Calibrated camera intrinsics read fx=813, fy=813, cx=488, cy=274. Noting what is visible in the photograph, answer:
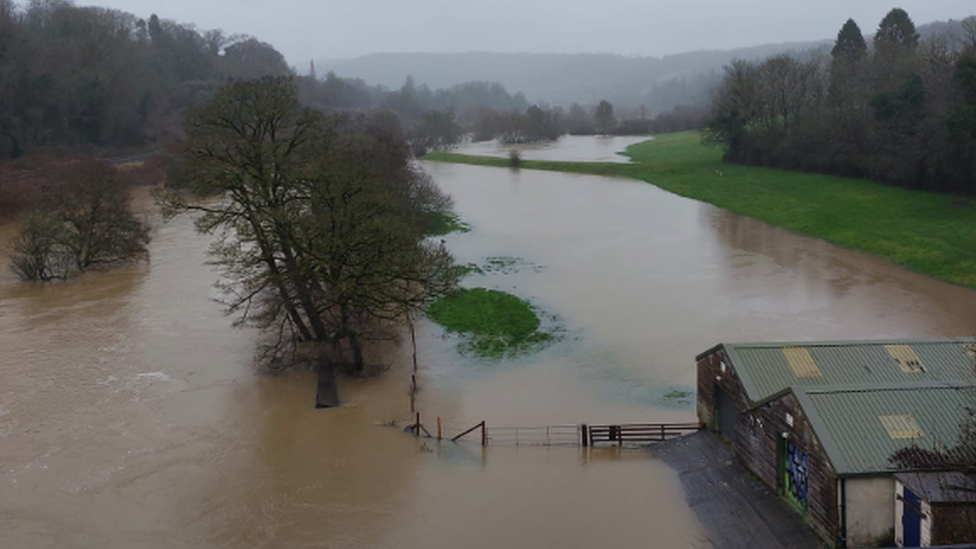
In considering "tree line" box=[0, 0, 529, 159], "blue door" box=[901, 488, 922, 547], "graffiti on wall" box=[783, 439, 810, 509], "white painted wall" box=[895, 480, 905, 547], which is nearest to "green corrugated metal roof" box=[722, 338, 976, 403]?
"graffiti on wall" box=[783, 439, 810, 509]

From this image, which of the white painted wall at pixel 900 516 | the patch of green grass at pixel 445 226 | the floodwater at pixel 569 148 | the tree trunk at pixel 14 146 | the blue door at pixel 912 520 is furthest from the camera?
the floodwater at pixel 569 148

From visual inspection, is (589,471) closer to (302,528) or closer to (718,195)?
(302,528)

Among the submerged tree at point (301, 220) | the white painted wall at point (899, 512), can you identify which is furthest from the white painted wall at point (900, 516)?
the submerged tree at point (301, 220)

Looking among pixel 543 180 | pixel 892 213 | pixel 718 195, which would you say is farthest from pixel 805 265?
pixel 543 180

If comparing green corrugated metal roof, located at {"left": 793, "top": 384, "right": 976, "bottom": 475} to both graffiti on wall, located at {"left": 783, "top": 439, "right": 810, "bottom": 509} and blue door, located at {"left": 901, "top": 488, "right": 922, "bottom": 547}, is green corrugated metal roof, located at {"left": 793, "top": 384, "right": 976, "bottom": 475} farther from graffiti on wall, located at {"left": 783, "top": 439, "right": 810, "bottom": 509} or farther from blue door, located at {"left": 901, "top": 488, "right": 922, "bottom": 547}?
graffiti on wall, located at {"left": 783, "top": 439, "right": 810, "bottom": 509}

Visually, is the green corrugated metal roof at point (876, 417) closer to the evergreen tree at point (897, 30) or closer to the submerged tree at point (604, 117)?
the evergreen tree at point (897, 30)

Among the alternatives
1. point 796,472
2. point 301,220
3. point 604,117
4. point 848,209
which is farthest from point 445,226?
point 604,117
